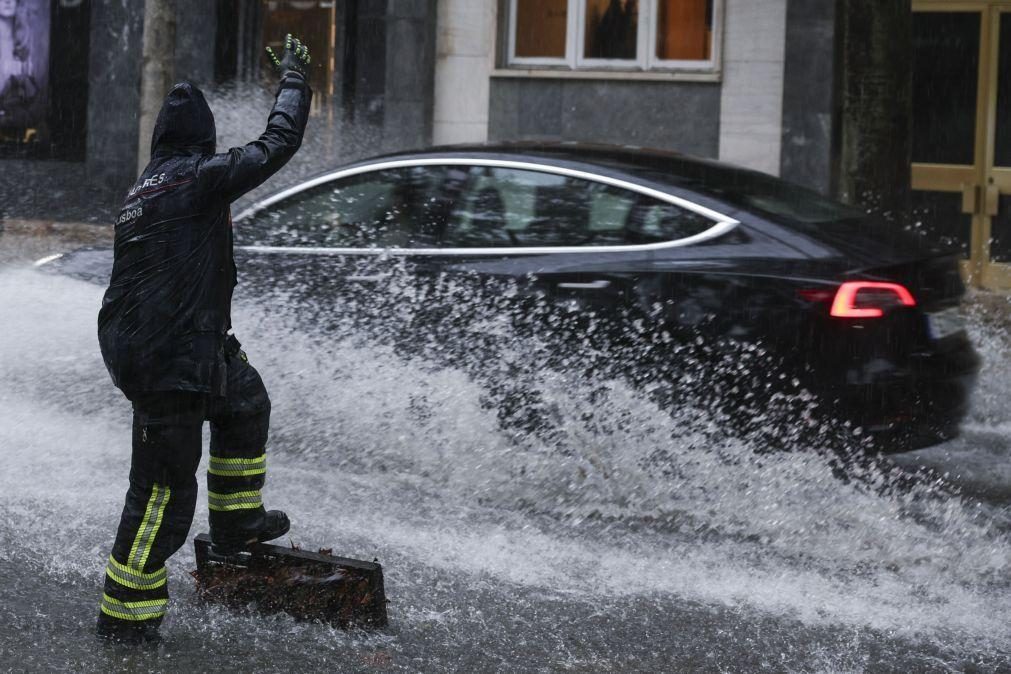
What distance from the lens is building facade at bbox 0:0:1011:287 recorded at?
13.9 meters

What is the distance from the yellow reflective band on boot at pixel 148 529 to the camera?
441cm

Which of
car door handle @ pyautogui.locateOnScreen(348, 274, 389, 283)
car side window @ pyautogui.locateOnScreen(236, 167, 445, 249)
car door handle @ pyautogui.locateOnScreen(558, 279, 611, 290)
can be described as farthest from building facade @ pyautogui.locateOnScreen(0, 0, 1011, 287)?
car door handle @ pyautogui.locateOnScreen(558, 279, 611, 290)

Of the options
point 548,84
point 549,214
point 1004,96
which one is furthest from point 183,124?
point 1004,96

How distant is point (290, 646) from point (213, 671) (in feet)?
0.94

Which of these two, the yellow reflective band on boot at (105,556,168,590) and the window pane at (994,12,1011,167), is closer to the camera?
the yellow reflective band on boot at (105,556,168,590)

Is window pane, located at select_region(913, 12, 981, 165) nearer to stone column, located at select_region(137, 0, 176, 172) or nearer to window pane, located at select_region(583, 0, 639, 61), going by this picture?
window pane, located at select_region(583, 0, 639, 61)

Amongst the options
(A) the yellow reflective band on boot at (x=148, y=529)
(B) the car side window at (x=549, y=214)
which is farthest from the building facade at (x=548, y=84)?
(A) the yellow reflective band on boot at (x=148, y=529)

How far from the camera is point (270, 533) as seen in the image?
186 inches

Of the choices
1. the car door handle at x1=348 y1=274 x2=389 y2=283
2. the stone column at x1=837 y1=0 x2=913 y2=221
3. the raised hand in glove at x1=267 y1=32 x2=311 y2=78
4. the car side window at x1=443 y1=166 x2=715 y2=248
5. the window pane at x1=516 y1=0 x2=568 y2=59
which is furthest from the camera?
the window pane at x1=516 y1=0 x2=568 y2=59

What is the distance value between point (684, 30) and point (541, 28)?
5.03 ft

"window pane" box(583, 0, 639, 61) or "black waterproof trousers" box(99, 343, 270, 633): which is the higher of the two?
"window pane" box(583, 0, 639, 61)

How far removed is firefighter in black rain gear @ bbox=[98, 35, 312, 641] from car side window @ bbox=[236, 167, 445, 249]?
2.19m

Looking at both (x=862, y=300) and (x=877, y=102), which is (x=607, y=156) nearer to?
(x=862, y=300)

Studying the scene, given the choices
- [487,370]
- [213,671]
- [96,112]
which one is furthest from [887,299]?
[96,112]
